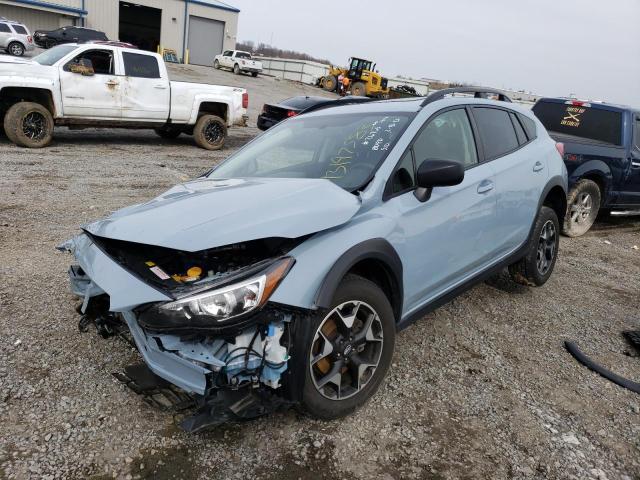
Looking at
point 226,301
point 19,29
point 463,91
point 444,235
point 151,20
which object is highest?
point 463,91

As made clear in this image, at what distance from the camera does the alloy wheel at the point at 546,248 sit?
185 inches

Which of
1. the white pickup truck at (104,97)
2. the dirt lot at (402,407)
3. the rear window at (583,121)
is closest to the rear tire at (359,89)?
the white pickup truck at (104,97)

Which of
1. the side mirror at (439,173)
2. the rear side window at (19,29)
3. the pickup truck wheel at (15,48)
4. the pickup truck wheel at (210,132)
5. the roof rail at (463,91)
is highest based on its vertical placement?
the roof rail at (463,91)

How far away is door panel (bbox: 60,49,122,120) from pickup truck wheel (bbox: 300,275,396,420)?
9167 mm

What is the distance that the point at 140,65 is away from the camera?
10.7 m

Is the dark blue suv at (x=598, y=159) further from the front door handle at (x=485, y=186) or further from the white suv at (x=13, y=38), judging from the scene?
the white suv at (x=13, y=38)

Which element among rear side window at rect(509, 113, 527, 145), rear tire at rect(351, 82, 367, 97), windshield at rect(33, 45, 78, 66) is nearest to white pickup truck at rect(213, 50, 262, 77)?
rear tire at rect(351, 82, 367, 97)

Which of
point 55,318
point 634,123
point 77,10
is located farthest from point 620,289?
point 77,10

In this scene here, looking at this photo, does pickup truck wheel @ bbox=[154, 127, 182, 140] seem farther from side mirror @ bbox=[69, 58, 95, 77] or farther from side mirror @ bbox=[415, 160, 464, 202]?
side mirror @ bbox=[415, 160, 464, 202]

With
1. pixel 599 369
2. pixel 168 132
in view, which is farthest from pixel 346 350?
pixel 168 132

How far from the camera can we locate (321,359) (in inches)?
103

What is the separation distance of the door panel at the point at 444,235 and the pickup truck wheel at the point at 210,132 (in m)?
8.91

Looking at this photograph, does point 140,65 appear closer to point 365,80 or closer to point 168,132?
point 168,132

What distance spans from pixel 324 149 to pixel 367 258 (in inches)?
44.2
